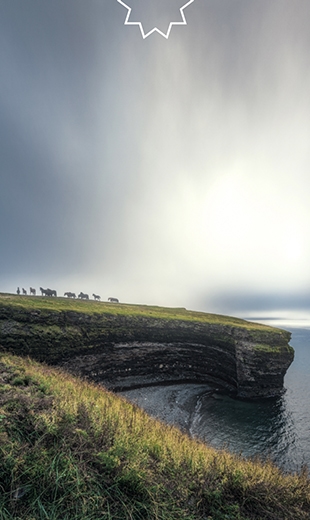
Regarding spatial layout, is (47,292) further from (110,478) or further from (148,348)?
(110,478)

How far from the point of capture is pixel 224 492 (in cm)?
595

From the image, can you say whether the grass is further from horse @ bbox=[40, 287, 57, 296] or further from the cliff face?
horse @ bbox=[40, 287, 57, 296]

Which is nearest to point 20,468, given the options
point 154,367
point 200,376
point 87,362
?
point 87,362

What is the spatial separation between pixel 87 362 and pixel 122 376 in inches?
283

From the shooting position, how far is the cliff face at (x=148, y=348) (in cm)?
3144

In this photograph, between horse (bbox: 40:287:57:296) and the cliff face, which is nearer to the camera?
the cliff face

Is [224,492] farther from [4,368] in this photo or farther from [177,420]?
[177,420]

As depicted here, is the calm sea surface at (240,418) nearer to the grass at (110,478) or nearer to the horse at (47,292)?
the grass at (110,478)

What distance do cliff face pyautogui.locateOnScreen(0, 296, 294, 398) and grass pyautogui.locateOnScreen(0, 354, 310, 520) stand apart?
27.3 m

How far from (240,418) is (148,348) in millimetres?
19643

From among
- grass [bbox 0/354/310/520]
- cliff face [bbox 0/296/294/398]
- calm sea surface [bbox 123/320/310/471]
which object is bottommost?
calm sea surface [bbox 123/320/310/471]

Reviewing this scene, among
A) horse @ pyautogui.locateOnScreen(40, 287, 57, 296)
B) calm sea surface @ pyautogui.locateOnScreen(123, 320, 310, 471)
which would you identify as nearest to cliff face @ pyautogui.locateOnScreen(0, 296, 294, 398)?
calm sea surface @ pyautogui.locateOnScreen(123, 320, 310, 471)

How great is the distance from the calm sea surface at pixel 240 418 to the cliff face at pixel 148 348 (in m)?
4.09

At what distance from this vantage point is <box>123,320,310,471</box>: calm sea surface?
2164cm
